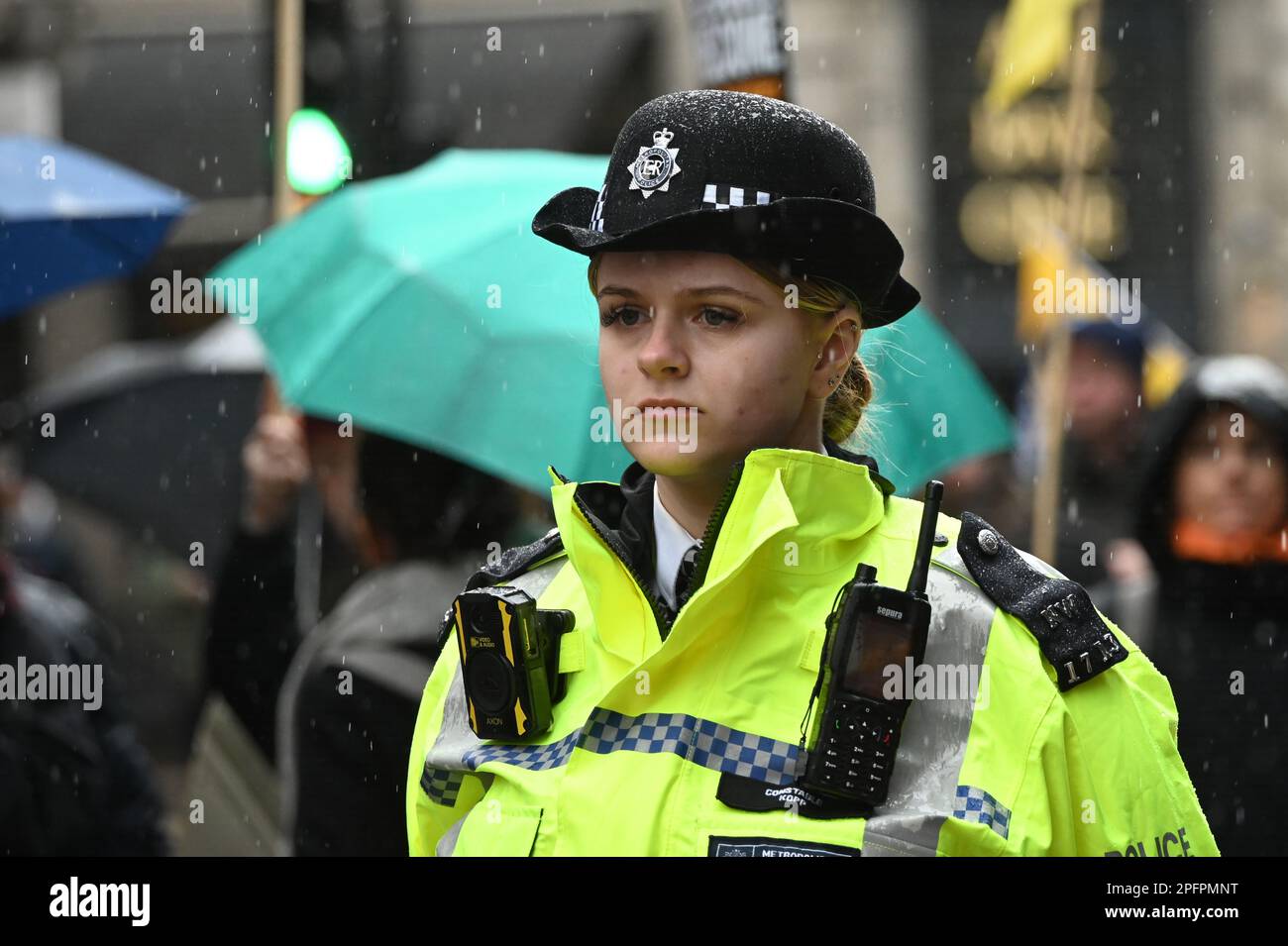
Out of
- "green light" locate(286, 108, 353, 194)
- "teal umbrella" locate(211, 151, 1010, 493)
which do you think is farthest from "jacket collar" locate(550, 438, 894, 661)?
"green light" locate(286, 108, 353, 194)

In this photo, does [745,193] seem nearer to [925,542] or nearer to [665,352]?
[665,352]

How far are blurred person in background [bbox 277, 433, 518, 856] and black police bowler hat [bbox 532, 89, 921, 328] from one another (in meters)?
1.34

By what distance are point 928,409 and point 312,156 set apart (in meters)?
2.15

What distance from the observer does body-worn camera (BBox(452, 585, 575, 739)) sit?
7.32 ft

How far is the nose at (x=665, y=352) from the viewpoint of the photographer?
2.13 m

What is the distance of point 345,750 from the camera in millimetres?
3361

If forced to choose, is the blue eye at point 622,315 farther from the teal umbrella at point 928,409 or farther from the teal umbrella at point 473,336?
the teal umbrella at point 928,409

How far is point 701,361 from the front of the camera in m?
2.14

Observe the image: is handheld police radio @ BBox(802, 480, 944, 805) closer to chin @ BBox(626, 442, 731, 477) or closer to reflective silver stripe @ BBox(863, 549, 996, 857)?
reflective silver stripe @ BBox(863, 549, 996, 857)

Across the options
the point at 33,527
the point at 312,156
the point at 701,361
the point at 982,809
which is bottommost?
the point at 33,527

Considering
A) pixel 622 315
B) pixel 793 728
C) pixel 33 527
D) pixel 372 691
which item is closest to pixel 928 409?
pixel 372 691

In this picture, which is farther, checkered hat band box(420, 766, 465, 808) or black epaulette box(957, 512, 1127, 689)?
checkered hat band box(420, 766, 465, 808)

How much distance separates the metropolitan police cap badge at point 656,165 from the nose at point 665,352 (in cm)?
16
